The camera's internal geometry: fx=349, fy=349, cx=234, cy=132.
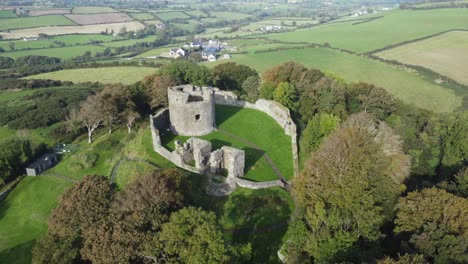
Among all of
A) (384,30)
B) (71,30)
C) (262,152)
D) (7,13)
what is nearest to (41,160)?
(262,152)

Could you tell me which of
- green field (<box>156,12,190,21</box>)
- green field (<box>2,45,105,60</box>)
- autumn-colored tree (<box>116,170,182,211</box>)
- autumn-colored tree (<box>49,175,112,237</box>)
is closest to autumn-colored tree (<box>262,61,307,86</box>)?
autumn-colored tree (<box>116,170,182,211</box>)

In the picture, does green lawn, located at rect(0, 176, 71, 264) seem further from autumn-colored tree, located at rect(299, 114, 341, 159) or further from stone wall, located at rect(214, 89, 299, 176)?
autumn-colored tree, located at rect(299, 114, 341, 159)

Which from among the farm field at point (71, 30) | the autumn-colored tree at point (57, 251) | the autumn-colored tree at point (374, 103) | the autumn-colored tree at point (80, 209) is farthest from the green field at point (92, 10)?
the autumn-colored tree at point (57, 251)

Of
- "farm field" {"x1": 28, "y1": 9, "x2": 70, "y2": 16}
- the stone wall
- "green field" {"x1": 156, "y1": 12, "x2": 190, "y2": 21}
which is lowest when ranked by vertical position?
"green field" {"x1": 156, "y1": 12, "x2": 190, "y2": 21}

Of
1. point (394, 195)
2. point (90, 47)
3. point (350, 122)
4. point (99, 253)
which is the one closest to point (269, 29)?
point (90, 47)

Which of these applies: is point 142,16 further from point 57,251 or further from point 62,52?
point 57,251

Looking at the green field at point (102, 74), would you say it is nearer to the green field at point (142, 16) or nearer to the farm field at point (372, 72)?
the farm field at point (372, 72)
